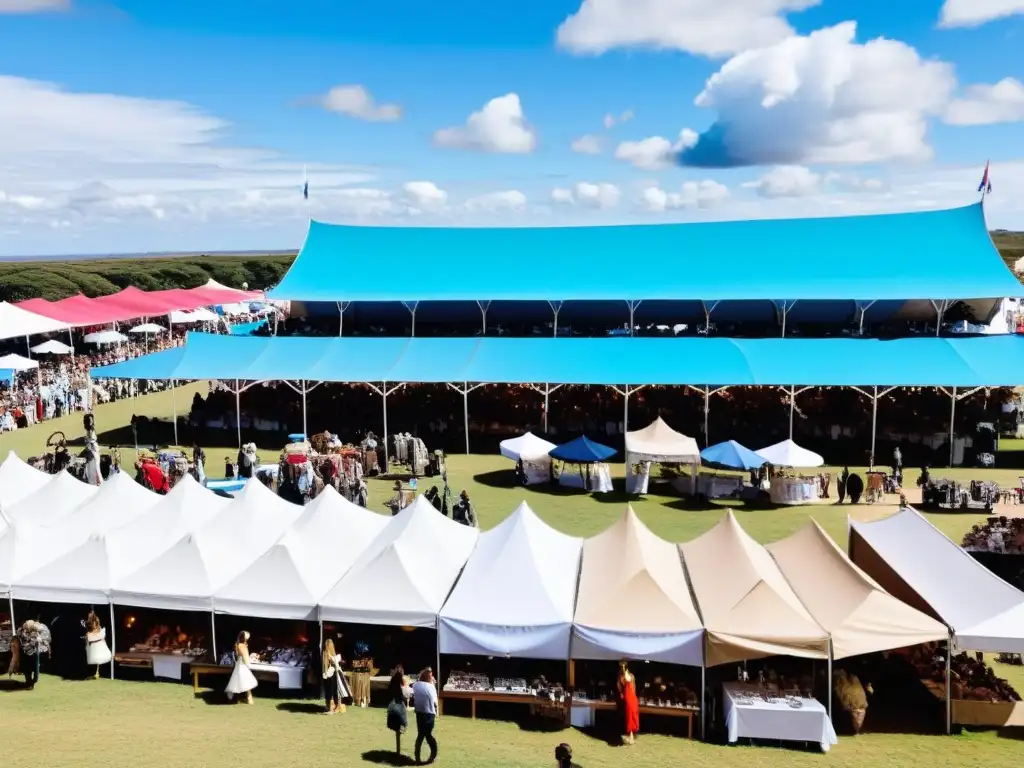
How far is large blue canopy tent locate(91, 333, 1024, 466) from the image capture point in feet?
75.1

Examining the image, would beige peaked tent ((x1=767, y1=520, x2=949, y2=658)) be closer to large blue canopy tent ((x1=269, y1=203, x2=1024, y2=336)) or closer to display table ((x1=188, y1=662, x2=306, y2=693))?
display table ((x1=188, y1=662, x2=306, y2=693))

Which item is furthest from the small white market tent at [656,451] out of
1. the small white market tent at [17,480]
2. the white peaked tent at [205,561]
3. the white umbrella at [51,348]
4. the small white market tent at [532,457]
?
the white umbrella at [51,348]

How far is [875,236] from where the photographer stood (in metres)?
29.9

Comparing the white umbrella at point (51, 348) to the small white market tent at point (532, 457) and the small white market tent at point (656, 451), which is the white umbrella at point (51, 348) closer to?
the small white market tent at point (532, 457)

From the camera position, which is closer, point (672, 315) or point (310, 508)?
point (310, 508)

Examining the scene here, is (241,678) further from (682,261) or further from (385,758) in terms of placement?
(682,261)

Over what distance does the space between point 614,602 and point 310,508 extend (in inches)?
211

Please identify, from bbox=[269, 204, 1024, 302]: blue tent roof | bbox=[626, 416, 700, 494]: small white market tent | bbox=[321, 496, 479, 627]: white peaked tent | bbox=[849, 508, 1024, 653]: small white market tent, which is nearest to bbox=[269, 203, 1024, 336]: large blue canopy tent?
bbox=[269, 204, 1024, 302]: blue tent roof

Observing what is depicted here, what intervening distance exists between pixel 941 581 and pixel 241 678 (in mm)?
8771

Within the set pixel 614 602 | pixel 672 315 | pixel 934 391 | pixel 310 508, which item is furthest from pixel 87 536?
pixel 934 391

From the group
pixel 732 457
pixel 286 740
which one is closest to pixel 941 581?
pixel 732 457

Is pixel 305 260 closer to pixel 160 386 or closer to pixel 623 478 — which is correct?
pixel 160 386

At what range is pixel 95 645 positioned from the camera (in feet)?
36.4

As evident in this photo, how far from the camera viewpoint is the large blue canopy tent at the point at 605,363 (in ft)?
75.1
